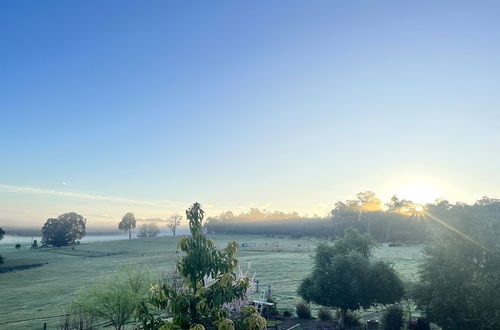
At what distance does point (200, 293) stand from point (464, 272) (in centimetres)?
2262

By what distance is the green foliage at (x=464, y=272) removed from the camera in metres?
24.8

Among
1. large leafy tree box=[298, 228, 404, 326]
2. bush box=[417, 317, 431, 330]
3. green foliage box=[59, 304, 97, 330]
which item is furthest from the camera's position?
large leafy tree box=[298, 228, 404, 326]

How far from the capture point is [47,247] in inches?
6358

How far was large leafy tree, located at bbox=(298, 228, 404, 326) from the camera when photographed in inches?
1310

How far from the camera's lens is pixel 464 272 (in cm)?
2656

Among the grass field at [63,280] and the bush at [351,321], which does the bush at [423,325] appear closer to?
the grass field at [63,280]

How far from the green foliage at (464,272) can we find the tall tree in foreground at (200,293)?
805 inches

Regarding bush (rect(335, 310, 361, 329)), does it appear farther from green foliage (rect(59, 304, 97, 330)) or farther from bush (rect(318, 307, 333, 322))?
green foliage (rect(59, 304, 97, 330))

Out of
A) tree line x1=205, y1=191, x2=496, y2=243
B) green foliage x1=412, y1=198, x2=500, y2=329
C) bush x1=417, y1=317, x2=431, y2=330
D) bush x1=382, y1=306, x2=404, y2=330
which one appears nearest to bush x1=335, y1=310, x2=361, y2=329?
bush x1=382, y1=306, x2=404, y2=330

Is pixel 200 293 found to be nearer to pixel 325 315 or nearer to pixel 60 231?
pixel 325 315

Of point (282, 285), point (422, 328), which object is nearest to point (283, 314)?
point (422, 328)

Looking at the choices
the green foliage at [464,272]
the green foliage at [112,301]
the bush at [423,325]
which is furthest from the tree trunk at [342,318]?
the green foliage at [112,301]

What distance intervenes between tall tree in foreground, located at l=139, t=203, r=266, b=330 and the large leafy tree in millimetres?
24143

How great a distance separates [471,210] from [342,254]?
12.4 metres
